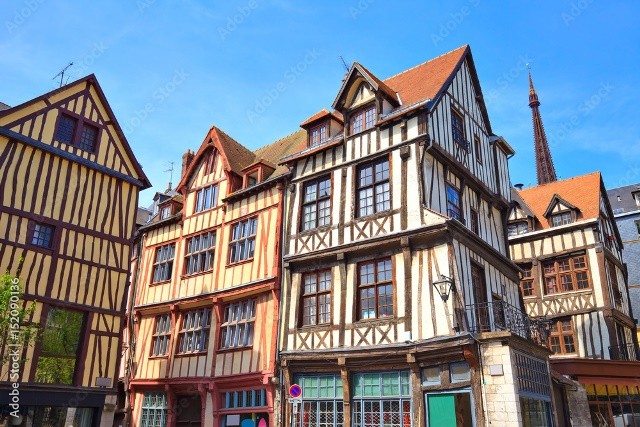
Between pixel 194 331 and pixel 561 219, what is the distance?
13730mm

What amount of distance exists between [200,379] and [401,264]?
6.97 metres

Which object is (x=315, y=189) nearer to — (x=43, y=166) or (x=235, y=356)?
(x=235, y=356)

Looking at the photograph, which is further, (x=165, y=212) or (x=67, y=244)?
(x=165, y=212)

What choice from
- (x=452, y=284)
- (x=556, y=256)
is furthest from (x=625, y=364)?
(x=452, y=284)

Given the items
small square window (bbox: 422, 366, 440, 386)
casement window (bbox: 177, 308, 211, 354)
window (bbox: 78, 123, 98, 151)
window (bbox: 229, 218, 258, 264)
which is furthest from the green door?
window (bbox: 78, 123, 98, 151)

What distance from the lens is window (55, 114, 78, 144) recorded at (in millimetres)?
15039

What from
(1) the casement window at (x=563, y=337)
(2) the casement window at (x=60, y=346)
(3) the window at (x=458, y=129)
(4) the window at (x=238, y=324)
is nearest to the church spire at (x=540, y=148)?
(1) the casement window at (x=563, y=337)

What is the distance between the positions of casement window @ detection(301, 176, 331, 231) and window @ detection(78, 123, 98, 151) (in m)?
6.30

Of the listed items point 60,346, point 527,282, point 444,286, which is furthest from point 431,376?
point 527,282

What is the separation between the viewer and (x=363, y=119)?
1465 cm

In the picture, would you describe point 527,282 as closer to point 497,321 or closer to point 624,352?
point 624,352

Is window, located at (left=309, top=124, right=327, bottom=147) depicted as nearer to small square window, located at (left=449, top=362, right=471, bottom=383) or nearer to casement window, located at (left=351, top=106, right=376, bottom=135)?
casement window, located at (left=351, top=106, right=376, bottom=135)

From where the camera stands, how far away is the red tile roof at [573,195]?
65.9ft

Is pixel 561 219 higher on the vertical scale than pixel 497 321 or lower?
higher
